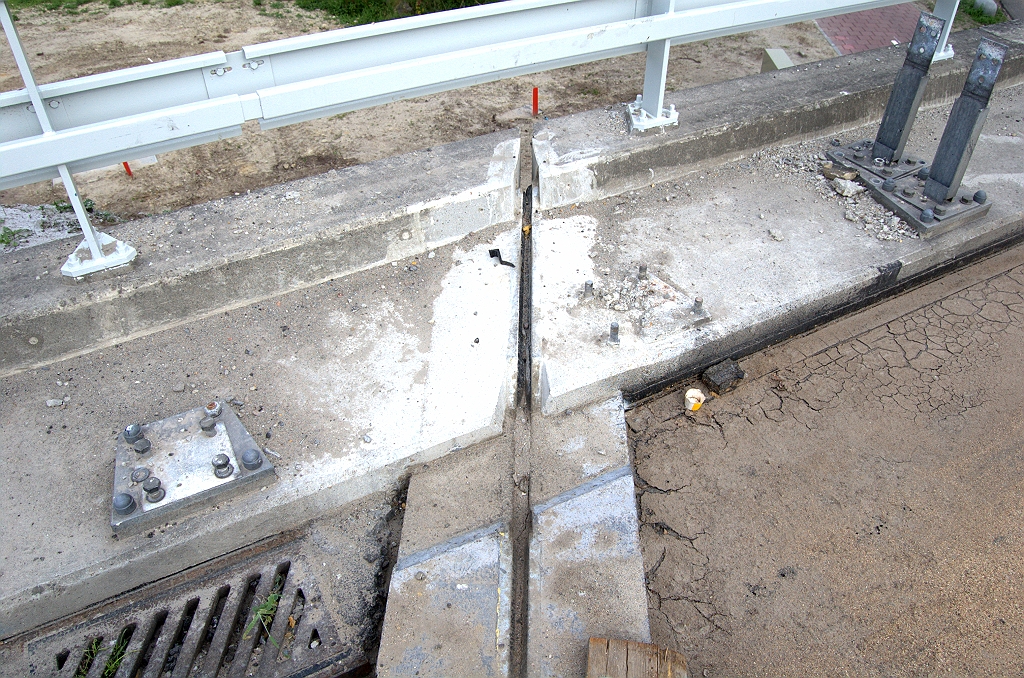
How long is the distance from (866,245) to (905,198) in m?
0.55

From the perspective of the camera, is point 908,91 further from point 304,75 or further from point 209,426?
point 209,426

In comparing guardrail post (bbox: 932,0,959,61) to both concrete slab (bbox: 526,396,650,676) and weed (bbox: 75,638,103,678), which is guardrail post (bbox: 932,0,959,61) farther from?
weed (bbox: 75,638,103,678)

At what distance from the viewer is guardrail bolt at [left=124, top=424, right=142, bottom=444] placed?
318 centimetres

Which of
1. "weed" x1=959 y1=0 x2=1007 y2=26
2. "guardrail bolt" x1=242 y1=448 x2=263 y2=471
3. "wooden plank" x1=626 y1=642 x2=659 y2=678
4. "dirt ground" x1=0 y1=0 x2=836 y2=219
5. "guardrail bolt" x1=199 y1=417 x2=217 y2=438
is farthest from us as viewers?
"weed" x1=959 y1=0 x2=1007 y2=26

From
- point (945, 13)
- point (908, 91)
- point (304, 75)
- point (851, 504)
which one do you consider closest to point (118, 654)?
point (304, 75)

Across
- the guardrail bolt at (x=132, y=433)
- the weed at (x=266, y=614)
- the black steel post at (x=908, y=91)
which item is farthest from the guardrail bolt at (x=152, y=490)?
the black steel post at (x=908, y=91)

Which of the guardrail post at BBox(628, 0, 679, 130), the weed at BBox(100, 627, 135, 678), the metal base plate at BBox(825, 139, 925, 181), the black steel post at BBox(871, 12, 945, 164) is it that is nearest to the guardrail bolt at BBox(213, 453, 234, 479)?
the weed at BBox(100, 627, 135, 678)

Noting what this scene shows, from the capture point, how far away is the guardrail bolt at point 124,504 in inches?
115

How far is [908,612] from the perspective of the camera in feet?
9.63

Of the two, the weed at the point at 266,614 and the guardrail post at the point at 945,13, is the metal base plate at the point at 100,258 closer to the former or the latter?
the weed at the point at 266,614

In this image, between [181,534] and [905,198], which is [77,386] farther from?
[905,198]

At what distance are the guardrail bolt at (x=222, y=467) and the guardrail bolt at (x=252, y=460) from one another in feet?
0.21

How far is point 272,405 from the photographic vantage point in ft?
11.5

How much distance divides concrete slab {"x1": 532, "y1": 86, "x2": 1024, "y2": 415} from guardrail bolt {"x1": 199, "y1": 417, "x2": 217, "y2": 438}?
5.25 ft
